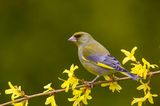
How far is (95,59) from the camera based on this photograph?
567cm

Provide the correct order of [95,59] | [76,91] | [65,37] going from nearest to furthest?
[76,91]
[95,59]
[65,37]

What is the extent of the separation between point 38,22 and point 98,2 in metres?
0.74

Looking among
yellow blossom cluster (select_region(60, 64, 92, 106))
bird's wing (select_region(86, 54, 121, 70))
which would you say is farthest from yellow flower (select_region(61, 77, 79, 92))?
bird's wing (select_region(86, 54, 121, 70))

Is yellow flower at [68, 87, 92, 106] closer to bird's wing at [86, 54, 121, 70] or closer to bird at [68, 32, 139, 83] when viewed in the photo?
bird at [68, 32, 139, 83]

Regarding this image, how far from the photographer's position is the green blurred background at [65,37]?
29.8 ft

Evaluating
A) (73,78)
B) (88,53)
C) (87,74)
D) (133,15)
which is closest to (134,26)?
(133,15)

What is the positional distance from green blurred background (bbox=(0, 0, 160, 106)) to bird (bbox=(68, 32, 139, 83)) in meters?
3.01

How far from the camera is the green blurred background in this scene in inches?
358

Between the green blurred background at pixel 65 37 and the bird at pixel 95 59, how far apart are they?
301 cm

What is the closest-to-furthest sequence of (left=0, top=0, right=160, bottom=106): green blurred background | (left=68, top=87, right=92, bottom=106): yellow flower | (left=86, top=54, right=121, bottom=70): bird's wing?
1. (left=68, top=87, right=92, bottom=106): yellow flower
2. (left=86, top=54, right=121, bottom=70): bird's wing
3. (left=0, top=0, right=160, bottom=106): green blurred background

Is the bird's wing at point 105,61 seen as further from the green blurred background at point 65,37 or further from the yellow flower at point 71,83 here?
the green blurred background at point 65,37

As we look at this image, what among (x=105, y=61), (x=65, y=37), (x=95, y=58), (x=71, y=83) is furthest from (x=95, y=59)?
(x=65, y=37)

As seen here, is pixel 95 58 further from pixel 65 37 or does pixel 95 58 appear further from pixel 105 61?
pixel 65 37

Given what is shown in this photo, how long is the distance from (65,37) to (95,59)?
3.78 metres
